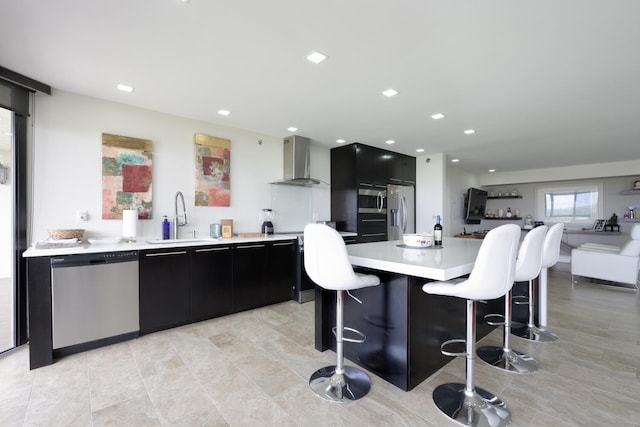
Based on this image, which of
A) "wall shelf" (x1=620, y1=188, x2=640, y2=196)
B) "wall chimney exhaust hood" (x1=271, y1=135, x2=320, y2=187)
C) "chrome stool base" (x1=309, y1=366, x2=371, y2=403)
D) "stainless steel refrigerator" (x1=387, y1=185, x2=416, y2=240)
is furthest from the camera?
"wall shelf" (x1=620, y1=188, x2=640, y2=196)

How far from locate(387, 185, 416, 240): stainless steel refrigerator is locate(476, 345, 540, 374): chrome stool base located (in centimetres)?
302

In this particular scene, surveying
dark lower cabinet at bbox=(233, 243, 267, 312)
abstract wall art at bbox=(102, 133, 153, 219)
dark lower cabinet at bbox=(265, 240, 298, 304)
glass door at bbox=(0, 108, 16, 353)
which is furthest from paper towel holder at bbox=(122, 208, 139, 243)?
dark lower cabinet at bbox=(265, 240, 298, 304)

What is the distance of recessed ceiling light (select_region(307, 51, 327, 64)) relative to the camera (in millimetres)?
2225

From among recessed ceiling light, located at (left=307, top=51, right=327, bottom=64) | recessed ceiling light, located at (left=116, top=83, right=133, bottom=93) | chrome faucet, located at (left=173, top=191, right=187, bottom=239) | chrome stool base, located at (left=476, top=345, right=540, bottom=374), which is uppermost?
recessed ceiling light, located at (left=307, top=51, right=327, bottom=64)

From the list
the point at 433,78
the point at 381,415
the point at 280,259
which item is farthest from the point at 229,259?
the point at 433,78

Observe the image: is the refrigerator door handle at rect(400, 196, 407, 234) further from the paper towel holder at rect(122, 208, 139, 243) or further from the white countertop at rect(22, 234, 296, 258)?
the paper towel holder at rect(122, 208, 139, 243)

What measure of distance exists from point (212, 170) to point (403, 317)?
3137 millimetres

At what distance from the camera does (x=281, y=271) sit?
12.9 ft

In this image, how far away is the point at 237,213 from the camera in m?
4.23

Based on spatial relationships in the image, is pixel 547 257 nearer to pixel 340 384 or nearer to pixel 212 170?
pixel 340 384

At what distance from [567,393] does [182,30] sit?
3.60 metres

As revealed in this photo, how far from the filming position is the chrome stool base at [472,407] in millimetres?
1672

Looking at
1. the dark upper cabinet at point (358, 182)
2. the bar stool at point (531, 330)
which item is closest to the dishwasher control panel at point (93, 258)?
the dark upper cabinet at point (358, 182)

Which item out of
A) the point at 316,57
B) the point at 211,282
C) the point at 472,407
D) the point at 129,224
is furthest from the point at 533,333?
the point at 129,224
